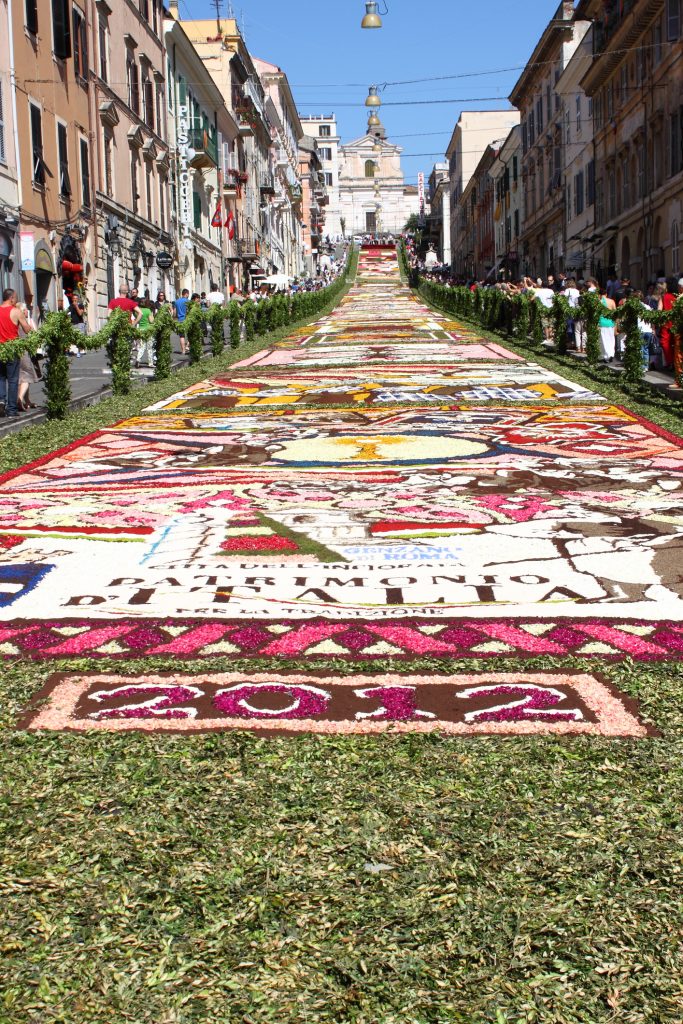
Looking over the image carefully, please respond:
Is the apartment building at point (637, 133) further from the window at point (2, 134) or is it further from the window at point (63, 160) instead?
the window at point (2, 134)

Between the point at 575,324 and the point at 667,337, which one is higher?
the point at 575,324

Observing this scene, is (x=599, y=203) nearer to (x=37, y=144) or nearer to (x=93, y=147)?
(x=93, y=147)

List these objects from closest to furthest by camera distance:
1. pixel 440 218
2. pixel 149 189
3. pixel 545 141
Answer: pixel 149 189
pixel 545 141
pixel 440 218

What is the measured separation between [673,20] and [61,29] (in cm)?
1580

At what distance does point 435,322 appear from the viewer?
33.8 meters

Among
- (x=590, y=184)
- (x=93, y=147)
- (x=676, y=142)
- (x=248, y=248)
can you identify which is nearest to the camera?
(x=93, y=147)

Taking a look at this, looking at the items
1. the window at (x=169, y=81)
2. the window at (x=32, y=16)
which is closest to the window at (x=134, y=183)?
the window at (x=169, y=81)

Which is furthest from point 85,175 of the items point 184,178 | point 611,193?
point 611,193

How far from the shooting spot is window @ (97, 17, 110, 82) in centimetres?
3034

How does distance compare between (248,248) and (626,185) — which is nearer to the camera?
(626,185)

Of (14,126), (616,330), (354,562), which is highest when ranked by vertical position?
(14,126)

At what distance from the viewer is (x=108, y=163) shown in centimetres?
3073

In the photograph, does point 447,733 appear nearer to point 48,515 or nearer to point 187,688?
point 187,688

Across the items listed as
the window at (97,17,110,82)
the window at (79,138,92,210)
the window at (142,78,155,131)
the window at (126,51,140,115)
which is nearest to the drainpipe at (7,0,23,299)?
the window at (79,138,92,210)
